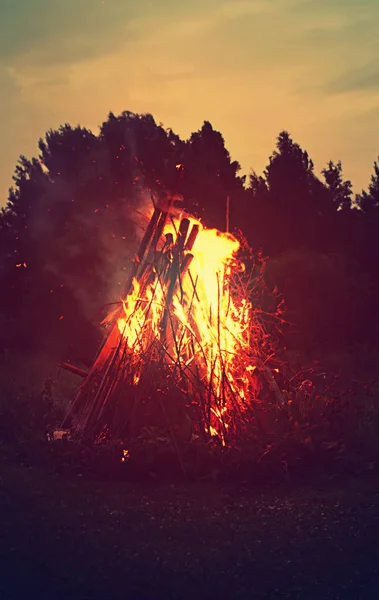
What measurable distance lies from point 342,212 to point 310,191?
45.3 inches

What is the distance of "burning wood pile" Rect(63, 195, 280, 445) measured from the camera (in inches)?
311

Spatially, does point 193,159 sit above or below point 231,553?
above

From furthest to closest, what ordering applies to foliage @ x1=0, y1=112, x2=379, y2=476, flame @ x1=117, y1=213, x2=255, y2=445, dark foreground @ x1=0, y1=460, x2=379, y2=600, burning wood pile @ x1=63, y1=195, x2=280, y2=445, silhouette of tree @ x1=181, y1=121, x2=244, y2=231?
silhouette of tree @ x1=181, y1=121, x2=244, y2=231, foliage @ x1=0, y1=112, x2=379, y2=476, flame @ x1=117, y1=213, x2=255, y2=445, burning wood pile @ x1=63, y1=195, x2=280, y2=445, dark foreground @ x1=0, y1=460, x2=379, y2=600

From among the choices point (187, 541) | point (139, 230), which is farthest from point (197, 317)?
point (139, 230)

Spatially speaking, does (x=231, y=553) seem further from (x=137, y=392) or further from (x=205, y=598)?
(x=137, y=392)

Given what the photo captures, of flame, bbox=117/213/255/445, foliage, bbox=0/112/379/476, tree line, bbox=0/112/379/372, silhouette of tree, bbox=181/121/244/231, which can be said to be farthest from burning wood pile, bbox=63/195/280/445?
silhouette of tree, bbox=181/121/244/231

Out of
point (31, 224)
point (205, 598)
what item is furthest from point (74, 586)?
point (31, 224)

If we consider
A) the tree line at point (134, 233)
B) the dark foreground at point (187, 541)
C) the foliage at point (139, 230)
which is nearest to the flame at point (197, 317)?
the dark foreground at point (187, 541)

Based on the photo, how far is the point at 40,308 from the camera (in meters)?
22.6

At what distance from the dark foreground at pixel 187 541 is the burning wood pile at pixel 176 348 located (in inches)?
44.8

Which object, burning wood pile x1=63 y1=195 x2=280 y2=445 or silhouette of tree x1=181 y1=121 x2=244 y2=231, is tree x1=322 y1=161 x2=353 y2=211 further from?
burning wood pile x1=63 y1=195 x2=280 y2=445

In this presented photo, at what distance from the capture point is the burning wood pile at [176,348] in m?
7.90

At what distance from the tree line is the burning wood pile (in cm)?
887

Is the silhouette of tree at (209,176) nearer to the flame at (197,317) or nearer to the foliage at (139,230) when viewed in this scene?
the foliage at (139,230)
